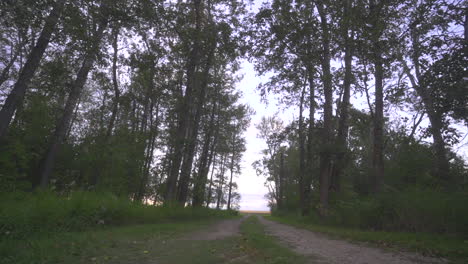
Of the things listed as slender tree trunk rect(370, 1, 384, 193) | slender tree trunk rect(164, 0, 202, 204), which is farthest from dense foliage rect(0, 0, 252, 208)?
slender tree trunk rect(370, 1, 384, 193)

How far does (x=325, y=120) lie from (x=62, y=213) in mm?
12256

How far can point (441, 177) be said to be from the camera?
8812 millimetres

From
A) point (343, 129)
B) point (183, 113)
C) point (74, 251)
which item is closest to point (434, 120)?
point (343, 129)

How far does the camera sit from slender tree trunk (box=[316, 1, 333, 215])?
12484 mm

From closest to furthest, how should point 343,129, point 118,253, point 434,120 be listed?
point 118,253 → point 434,120 → point 343,129

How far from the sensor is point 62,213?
257 inches

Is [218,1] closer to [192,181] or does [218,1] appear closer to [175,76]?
[175,76]

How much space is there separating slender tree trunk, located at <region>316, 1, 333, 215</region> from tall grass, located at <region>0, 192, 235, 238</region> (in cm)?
815

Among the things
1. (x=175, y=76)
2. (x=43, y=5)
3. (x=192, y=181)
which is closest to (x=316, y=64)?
(x=175, y=76)

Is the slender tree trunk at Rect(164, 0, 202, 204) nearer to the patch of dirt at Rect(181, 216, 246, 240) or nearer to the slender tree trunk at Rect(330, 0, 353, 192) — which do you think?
the patch of dirt at Rect(181, 216, 246, 240)

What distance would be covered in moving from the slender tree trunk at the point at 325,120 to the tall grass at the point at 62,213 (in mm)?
8151

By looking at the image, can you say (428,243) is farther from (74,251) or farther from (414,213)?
(74,251)

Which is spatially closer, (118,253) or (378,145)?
(118,253)

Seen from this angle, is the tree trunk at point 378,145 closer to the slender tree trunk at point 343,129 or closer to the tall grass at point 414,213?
the slender tree trunk at point 343,129
